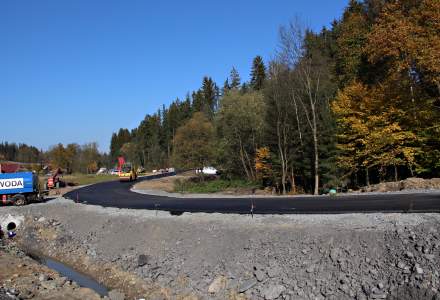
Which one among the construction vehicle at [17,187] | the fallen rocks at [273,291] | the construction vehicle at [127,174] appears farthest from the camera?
the construction vehicle at [127,174]

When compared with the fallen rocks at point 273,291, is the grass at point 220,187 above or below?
above

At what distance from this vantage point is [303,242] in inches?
653

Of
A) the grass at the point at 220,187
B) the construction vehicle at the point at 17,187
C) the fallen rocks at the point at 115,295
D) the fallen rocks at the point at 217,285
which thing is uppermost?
the construction vehicle at the point at 17,187

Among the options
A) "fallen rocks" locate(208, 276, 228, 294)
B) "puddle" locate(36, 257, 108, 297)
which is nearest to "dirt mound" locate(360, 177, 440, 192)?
"fallen rocks" locate(208, 276, 228, 294)

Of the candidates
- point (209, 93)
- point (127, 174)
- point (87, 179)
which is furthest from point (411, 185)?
point (209, 93)

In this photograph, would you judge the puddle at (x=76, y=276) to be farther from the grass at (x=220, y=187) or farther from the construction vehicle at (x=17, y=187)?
the grass at (x=220, y=187)

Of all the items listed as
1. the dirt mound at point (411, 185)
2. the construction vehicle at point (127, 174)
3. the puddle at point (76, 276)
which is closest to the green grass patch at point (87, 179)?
the construction vehicle at point (127, 174)

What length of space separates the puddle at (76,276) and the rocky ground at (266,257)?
1.18 feet

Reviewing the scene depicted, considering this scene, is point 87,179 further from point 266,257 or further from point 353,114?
point 266,257

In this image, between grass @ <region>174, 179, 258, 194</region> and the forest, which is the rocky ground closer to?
the forest

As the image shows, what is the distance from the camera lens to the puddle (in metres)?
19.4

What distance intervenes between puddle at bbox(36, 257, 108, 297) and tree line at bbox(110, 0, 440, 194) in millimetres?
20904

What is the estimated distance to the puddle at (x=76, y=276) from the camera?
1938 cm

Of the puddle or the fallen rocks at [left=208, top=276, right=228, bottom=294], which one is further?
the puddle
